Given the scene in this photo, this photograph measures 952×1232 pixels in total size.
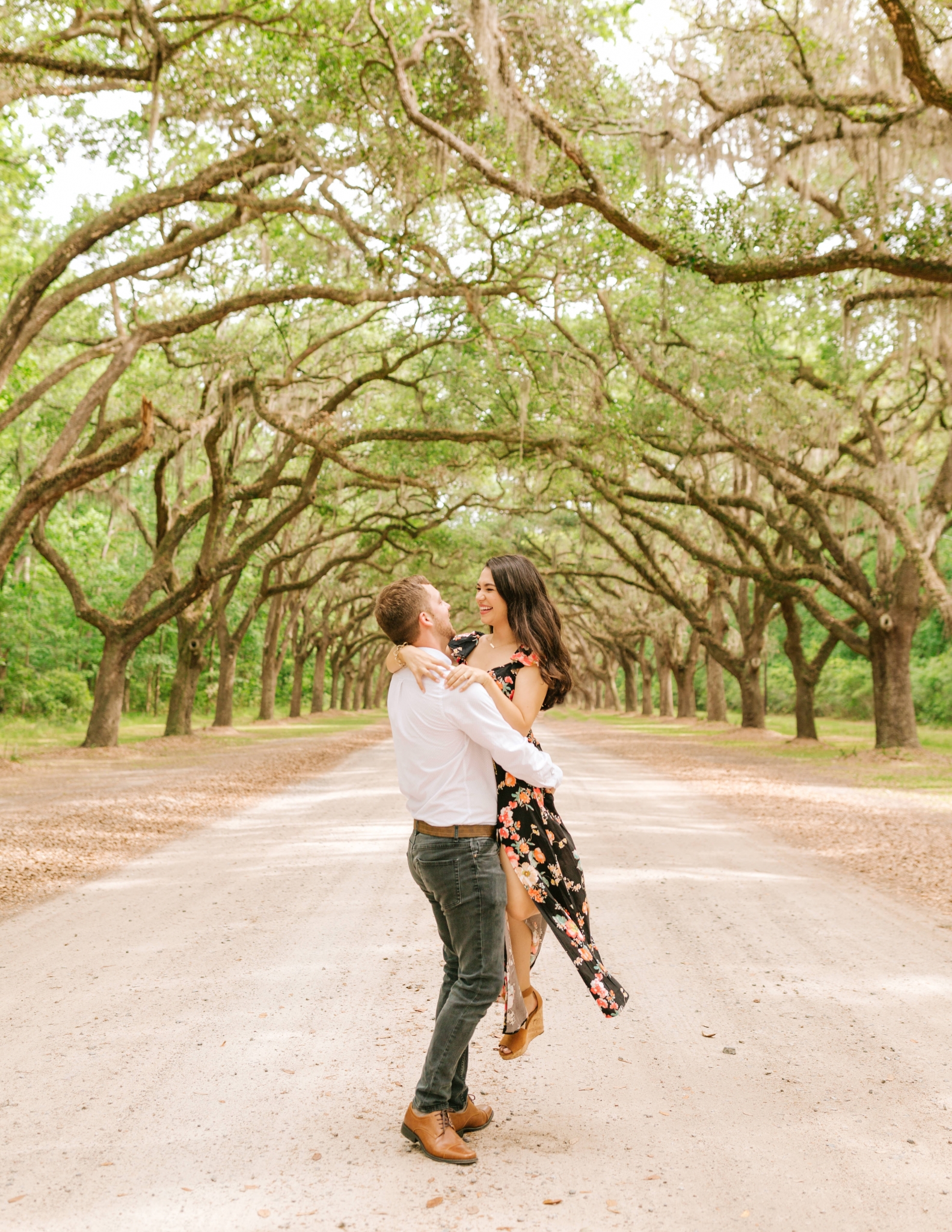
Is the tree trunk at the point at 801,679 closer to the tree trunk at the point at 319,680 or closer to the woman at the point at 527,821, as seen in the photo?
the woman at the point at 527,821

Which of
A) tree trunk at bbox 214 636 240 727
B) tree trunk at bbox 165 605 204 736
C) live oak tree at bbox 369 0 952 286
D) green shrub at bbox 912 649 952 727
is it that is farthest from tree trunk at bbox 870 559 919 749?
green shrub at bbox 912 649 952 727

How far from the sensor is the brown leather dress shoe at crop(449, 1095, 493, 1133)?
3.21 metres

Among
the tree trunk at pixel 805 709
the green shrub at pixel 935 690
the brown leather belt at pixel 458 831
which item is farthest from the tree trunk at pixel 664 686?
the brown leather belt at pixel 458 831

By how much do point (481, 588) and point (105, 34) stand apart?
964 cm

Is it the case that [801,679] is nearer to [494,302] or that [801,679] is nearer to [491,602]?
[494,302]

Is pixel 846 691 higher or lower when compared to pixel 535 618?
lower

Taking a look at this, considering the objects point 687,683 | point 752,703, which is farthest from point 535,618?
point 687,683

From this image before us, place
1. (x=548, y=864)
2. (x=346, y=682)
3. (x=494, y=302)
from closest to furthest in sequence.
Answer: (x=548, y=864), (x=494, y=302), (x=346, y=682)

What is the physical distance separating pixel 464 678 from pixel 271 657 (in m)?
32.4

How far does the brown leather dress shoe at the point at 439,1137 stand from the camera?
3012mm

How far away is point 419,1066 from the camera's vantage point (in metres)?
3.76

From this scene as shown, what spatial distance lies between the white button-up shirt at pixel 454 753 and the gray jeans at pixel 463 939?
0.10 metres

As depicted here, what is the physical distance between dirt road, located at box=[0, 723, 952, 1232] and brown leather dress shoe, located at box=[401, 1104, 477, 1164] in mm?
58

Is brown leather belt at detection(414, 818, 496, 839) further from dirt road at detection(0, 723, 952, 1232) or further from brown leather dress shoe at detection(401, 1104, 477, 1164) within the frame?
dirt road at detection(0, 723, 952, 1232)
